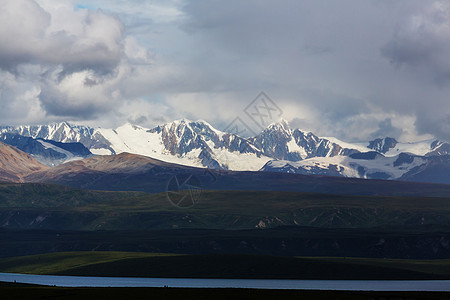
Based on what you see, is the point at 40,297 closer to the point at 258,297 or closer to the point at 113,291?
the point at 113,291

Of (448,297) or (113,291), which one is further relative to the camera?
(113,291)

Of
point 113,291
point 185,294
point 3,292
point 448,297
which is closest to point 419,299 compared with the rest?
point 448,297

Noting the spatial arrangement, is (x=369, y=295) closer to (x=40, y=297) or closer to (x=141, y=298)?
(x=141, y=298)

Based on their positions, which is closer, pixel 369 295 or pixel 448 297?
pixel 448 297

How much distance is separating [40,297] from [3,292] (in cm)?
1496

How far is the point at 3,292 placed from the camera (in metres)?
167

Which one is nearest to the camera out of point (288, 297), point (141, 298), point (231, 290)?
point (141, 298)

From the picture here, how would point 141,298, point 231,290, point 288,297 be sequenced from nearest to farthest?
point 141,298, point 288,297, point 231,290

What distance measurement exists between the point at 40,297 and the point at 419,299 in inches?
3552

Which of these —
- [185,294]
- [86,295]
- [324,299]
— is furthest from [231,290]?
[86,295]

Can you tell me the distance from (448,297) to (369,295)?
20342mm

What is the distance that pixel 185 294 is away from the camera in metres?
169

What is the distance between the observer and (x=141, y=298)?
516 feet

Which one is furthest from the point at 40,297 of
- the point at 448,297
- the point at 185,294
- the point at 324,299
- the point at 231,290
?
the point at 448,297
